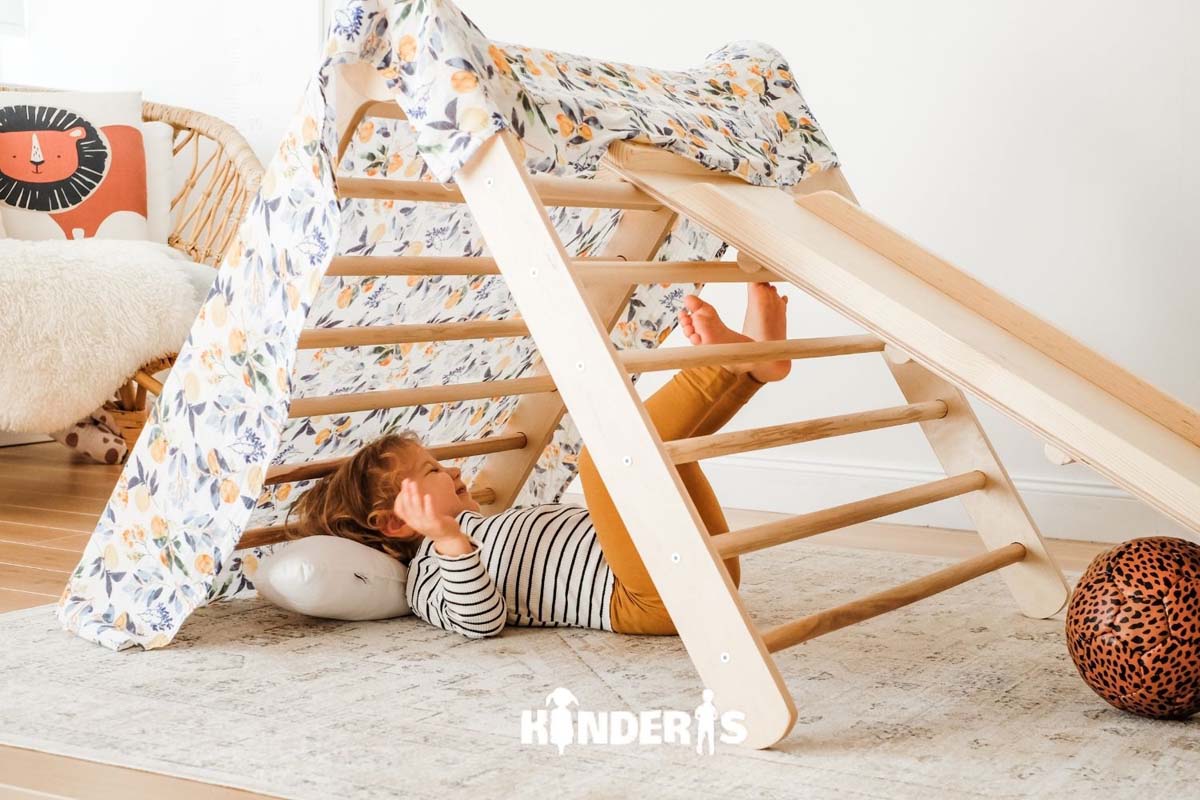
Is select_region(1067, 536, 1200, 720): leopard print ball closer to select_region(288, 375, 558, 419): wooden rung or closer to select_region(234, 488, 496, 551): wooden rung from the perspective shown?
select_region(288, 375, 558, 419): wooden rung

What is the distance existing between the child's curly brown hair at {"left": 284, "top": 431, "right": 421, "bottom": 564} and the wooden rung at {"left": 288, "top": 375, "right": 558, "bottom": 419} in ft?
0.27

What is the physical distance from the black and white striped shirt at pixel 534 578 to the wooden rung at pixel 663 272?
417 mm

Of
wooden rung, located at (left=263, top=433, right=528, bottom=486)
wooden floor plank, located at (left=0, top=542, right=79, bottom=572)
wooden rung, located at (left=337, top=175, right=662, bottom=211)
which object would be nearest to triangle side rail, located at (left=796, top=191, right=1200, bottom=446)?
wooden rung, located at (left=337, top=175, right=662, bottom=211)

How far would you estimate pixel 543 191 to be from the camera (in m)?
1.60

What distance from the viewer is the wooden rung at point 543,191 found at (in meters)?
1.57

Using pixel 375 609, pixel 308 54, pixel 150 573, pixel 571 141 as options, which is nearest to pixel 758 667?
pixel 571 141

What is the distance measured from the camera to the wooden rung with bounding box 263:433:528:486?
6.12 feet

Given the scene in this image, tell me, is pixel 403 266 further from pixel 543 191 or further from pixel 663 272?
pixel 663 272

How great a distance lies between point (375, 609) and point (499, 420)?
0.48 metres

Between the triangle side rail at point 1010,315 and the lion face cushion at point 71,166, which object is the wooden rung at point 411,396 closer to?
the triangle side rail at point 1010,315

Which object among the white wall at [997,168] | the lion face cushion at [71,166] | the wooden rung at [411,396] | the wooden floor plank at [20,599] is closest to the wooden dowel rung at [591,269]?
the wooden rung at [411,396]

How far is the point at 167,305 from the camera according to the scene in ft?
9.41

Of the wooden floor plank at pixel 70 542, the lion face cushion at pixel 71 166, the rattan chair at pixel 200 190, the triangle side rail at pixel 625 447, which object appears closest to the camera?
the triangle side rail at pixel 625 447

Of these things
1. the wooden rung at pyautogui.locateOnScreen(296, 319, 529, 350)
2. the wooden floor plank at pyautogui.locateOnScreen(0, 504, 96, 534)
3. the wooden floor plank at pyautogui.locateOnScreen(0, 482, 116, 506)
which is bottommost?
the wooden floor plank at pyautogui.locateOnScreen(0, 482, 116, 506)
